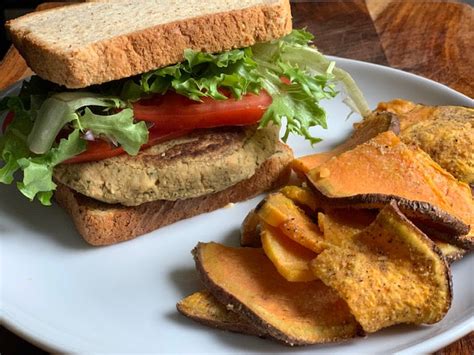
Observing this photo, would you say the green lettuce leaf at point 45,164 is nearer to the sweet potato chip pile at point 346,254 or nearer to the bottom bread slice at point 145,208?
the bottom bread slice at point 145,208

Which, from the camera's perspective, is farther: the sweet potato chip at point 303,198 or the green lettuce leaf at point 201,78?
the green lettuce leaf at point 201,78

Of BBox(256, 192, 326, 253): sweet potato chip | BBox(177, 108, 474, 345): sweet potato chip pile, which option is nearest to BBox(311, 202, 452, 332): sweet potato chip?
BBox(177, 108, 474, 345): sweet potato chip pile

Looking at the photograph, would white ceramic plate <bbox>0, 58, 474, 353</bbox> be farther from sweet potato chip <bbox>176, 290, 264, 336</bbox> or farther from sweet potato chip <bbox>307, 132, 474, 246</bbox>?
sweet potato chip <bbox>307, 132, 474, 246</bbox>

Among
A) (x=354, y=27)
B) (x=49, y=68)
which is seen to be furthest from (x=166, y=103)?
(x=354, y=27)

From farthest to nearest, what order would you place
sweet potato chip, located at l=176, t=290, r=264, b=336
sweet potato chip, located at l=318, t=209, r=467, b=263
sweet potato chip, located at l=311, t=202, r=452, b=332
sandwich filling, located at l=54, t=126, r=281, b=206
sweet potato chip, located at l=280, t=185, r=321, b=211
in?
sandwich filling, located at l=54, t=126, r=281, b=206 → sweet potato chip, located at l=280, t=185, r=321, b=211 → sweet potato chip, located at l=318, t=209, r=467, b=263 → sweet potato chip, located at l=176, t=290, r=264, b=336 → sweet potato chip, located at l=311, t=202, r=452, b=332

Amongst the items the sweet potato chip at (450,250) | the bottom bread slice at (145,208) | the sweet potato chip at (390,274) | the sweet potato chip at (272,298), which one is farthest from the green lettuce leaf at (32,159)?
the sweet potato chip at (450,250)
